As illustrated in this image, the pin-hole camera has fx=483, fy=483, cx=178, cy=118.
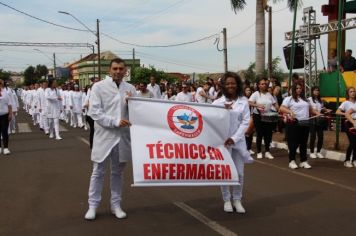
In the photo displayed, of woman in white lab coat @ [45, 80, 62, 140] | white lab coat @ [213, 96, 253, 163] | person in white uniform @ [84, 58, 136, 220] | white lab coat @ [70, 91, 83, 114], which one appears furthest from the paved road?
white lab coat @ [70, 91, 83, 114]

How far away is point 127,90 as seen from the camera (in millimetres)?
5906

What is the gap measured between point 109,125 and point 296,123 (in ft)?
17.5

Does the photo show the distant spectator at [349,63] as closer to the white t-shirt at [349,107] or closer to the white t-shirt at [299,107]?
the white t-shirt at [349,107]

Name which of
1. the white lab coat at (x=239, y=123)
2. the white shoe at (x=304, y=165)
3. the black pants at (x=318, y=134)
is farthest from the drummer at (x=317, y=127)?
the white lab coat at (x=239, y=123)

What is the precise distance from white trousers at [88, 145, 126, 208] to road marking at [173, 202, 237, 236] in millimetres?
935

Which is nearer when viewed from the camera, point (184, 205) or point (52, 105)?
point (184, 205)

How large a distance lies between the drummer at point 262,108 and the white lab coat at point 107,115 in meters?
5.71

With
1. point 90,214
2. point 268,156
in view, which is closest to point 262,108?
point 268,156

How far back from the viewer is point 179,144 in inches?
222

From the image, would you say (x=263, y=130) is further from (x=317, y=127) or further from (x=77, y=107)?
(x=77, y=107)

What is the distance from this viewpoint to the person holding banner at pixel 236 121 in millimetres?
6051

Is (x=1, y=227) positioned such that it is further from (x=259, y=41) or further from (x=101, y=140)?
(x=259, y=41)

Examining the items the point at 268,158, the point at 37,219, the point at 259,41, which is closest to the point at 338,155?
the point at 268,158

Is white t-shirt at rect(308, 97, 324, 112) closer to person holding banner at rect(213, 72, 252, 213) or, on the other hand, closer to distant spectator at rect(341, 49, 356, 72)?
person holding banner at rect(213, 72, 252, 213)
